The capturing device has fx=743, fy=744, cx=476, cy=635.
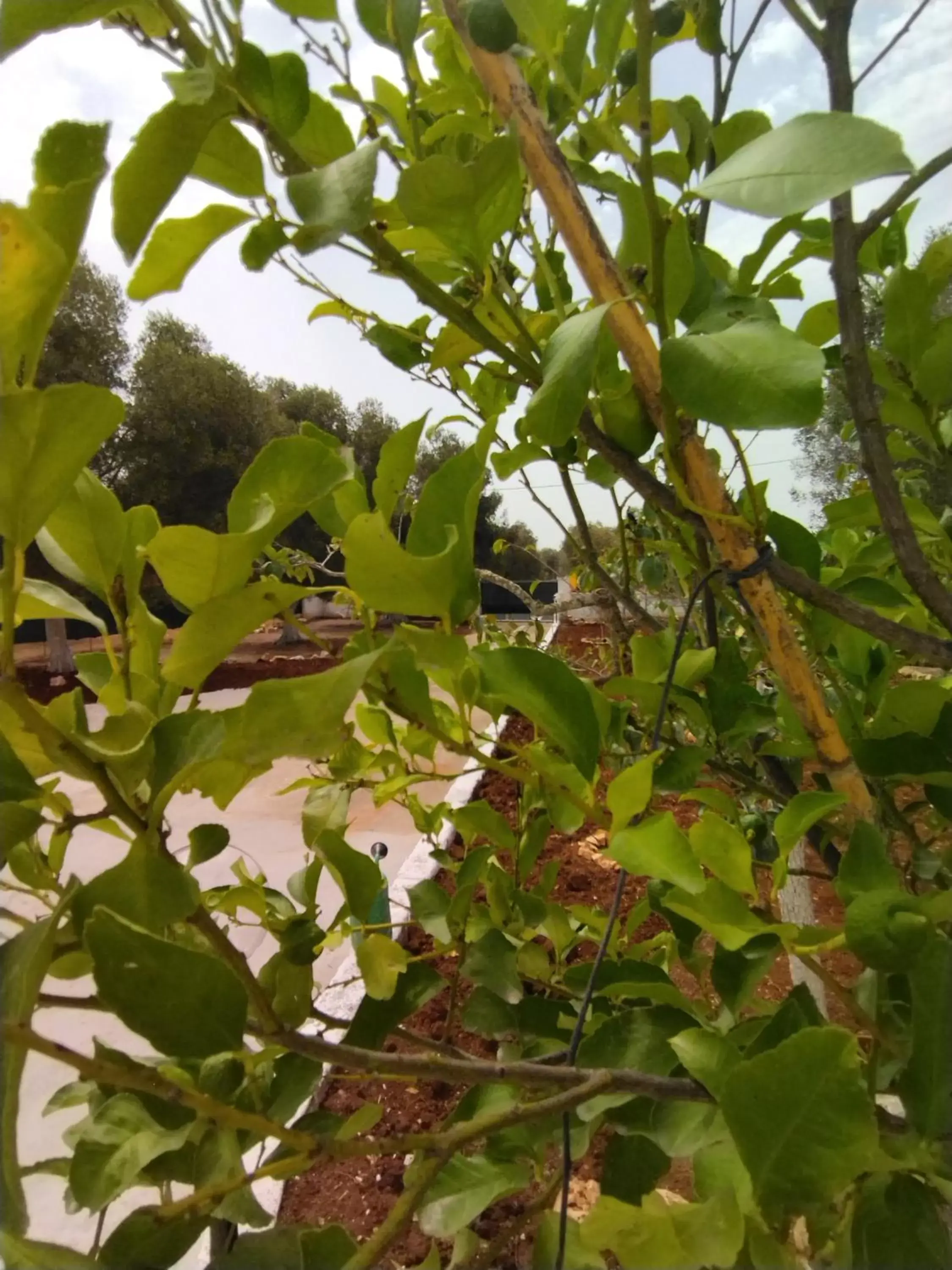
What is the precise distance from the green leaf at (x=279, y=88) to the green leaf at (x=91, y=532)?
118 mm

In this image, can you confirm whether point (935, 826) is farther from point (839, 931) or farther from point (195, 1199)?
point (195, 1199)

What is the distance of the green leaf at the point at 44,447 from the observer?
143 mm

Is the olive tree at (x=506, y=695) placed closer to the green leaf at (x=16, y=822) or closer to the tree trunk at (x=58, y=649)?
the green leaf at (x=16, y=822)

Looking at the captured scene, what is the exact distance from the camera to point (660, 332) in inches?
9.5

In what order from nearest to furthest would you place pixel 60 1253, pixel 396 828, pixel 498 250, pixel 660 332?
pixel 60 1253
pixel 660 332
pixel 498 250
pixel 396 828

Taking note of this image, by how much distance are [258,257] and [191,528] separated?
0.10 meters

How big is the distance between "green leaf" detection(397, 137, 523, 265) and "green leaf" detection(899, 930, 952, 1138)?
24 cm

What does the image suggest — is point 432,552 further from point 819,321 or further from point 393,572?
point 819,321

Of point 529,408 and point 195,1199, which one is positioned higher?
point 529,408

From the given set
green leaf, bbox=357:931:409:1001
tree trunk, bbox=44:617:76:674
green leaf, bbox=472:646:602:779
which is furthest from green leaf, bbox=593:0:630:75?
tree trunk, bbox=44:617:76:674

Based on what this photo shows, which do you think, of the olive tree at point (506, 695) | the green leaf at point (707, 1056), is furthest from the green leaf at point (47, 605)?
the green leaf at point (707, 1056)

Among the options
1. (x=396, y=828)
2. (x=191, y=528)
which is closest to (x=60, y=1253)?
(x=191, y=528)

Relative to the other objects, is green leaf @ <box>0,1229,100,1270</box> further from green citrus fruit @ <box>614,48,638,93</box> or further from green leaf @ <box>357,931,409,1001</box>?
green citrus fruit @ <box>614,48,638,93</box>

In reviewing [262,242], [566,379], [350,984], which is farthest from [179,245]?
[350,984]
